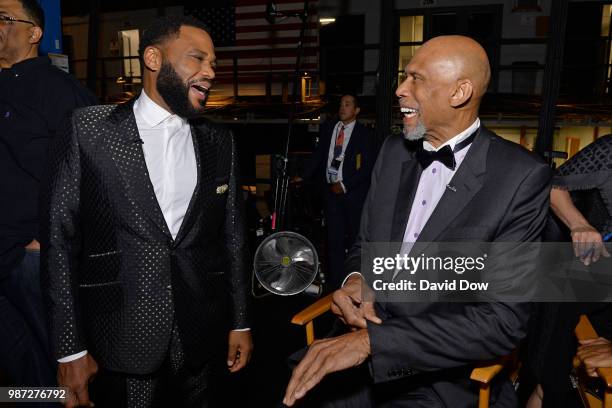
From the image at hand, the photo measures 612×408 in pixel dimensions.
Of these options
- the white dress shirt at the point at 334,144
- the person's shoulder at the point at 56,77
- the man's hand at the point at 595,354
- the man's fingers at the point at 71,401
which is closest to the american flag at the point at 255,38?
the white dress shirt at the point at 334,144

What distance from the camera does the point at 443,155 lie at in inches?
75.5

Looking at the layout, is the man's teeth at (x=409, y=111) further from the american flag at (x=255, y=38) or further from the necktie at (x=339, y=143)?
the american flag at (x=255, y=38)

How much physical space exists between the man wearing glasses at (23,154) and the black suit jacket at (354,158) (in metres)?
3.47

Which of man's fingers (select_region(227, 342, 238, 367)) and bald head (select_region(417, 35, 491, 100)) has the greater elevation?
bald head (select_region(417, 35, 491, 100))

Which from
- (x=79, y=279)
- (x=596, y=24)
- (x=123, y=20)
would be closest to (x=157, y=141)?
(x=79, y=279)

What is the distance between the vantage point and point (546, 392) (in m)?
2.28

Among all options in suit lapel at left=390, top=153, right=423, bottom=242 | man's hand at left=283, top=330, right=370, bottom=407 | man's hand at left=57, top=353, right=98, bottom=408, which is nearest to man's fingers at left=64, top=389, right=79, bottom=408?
man's hand at left=57, top=353, right=98, bottom=408

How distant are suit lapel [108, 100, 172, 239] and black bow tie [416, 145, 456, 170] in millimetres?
1067

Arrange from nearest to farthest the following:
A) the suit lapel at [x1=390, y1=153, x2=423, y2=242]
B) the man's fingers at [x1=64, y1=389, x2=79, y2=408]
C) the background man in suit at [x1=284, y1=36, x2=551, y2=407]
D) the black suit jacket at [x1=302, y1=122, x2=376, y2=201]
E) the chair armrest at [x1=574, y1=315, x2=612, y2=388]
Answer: the background man in suit at [x1=284, y1=36, x2=551, y2=407] < the man's fingers at [x1=64, y1=389, x2=79, y2=408] < the suit lapel at [x1=390, y1=153, x2=423, y2=242] < the chair armrest at [x1=574, y1=315, x2=612, y2=388] < the black suit jacket at [x1=302, y1=122, x2=376, y2=201]

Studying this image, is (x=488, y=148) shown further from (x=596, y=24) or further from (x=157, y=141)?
(x=596, y=24)

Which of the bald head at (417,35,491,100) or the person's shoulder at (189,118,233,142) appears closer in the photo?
the bald head at (417,35,491,100)

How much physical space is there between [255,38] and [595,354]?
1514 centimetres

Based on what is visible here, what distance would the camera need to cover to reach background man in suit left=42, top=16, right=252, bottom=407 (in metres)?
1.70

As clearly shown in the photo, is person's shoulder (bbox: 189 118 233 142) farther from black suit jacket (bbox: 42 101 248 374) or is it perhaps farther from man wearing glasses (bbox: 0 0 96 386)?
man wearing glasses (bbox: 0 0 96 386)
